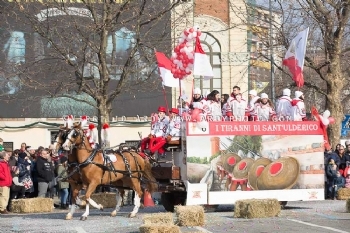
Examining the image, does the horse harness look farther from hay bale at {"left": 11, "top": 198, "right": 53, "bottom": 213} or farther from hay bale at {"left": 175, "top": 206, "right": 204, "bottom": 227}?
hay bale at {"left": 175, "top": 206, "right": 204, "bottom": 227}

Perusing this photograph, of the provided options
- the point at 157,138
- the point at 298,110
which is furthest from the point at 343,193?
the point at 157,138

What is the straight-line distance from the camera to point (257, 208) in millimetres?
18188

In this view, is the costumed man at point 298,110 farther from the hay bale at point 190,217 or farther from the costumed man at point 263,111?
the hay bale at point 190,217

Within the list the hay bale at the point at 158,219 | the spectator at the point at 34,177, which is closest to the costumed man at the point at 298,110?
the hay bale at the point at 158,219

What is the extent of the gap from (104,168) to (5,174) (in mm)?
3940

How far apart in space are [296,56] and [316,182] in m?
3.18

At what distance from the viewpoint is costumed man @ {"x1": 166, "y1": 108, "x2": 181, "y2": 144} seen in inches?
792

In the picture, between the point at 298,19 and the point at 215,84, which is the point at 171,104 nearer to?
the point at 215,84

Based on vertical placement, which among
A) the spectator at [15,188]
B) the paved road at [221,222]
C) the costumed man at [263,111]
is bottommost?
the paved road at [221,222]

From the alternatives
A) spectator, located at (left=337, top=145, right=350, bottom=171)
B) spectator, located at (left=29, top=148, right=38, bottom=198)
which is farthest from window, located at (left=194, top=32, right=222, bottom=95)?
spectator, located at (left=29, top=148, right=38, bottom=198)

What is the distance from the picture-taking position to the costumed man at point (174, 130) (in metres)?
20.1

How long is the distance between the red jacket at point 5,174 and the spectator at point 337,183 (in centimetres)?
890

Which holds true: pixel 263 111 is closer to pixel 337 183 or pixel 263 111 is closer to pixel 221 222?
pixel 221 222

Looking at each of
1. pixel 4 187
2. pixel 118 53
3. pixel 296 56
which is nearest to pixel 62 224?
pixel 4 187
